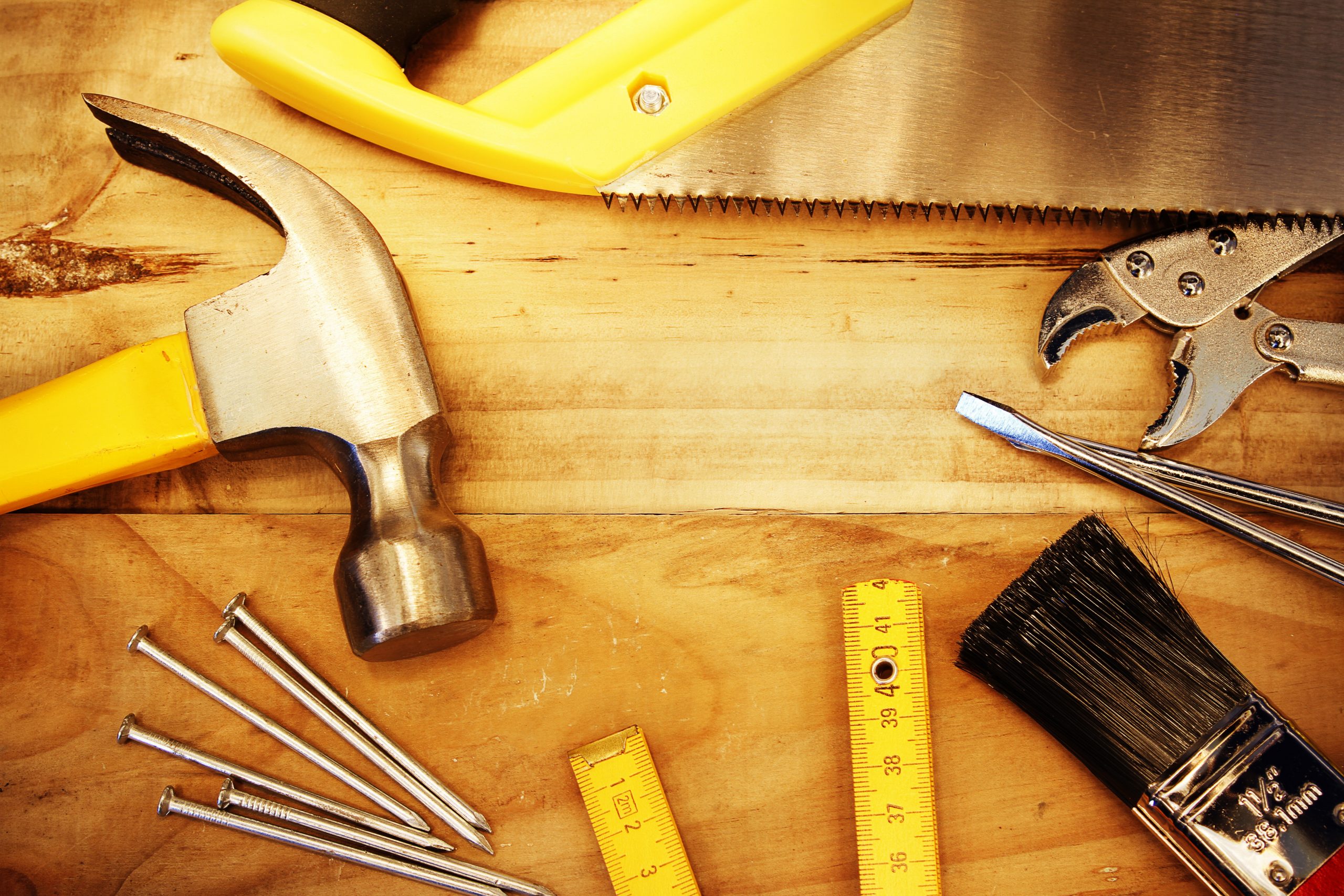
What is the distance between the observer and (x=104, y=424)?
0.98 meters

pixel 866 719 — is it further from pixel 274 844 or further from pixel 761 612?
pixel 274 844

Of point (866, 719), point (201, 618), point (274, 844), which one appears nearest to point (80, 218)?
point (201, 618)

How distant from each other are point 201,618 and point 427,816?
0.39 m

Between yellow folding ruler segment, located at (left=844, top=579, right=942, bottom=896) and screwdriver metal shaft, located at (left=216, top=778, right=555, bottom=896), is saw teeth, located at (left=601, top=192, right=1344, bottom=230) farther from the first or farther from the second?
screwdriver metal shaft, located at (left=216, top=778, right=555, bottom=896)

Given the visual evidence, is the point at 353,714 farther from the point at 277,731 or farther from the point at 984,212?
the point at 984,212

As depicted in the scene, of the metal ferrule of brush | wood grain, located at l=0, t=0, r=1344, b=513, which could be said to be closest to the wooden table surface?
wood grain, located at l=0, t=0, r=1344, b=513

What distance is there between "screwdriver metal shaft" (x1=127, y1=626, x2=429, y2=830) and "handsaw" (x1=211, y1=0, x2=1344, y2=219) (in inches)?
28.3

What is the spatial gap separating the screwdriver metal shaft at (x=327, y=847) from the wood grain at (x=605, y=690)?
0.09ft

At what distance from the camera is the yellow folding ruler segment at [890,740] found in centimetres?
102

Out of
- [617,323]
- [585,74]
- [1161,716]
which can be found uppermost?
[585,74]

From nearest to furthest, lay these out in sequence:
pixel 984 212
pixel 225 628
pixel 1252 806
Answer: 1. pixel 1252 806
2. pixel 225 628
3. pixel 984 212

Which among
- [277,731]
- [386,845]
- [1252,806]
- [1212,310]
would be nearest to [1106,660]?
[1252,806]

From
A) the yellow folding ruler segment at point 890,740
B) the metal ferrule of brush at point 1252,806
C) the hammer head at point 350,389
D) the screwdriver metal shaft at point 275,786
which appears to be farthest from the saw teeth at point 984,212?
the screwdriver metal shaft at point 275,786

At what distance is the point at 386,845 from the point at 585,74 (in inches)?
39.0
